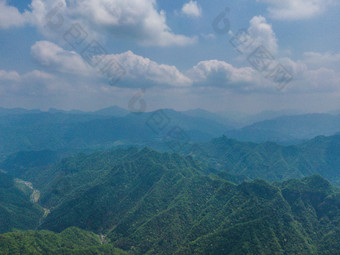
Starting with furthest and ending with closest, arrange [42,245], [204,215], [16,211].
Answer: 1. [16,211]
2. [204,215]
3. [42,245]

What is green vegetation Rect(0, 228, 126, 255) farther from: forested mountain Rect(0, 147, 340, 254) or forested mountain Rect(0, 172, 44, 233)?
forested mountain Rect(0, 172, 44, 233)

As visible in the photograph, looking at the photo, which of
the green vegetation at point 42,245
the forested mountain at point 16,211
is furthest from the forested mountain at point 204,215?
the forested mountain at point 16,211

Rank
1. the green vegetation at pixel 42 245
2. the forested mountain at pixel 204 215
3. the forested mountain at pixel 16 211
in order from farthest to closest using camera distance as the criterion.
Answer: the forested mountain at pixel 16 211, the forested mountain at pixel 204 215, the green vegetation at pixel 42 245

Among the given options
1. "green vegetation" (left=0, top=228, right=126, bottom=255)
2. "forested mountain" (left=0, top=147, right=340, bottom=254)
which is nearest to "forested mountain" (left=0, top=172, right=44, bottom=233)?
"forested mountain" (left=0, top=147, right=340, bottom=254)

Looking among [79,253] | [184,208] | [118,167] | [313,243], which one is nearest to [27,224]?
[118,167]

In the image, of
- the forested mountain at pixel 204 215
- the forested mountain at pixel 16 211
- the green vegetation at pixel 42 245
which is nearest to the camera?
the green vegetation at pixel 42 245

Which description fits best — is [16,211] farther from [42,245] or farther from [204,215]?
[204,215]

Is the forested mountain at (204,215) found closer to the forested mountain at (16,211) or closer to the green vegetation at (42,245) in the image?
the green vegetation at (42,245)

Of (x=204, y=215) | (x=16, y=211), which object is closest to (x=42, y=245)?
(x=204, y=215)

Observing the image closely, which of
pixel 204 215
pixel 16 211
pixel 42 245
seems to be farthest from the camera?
pixel 16 211
